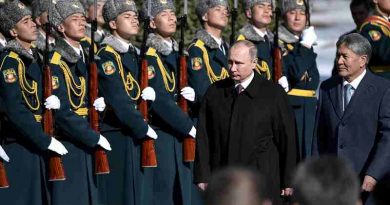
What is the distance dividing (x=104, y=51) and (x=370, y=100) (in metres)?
3.01

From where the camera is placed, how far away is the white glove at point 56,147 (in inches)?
476

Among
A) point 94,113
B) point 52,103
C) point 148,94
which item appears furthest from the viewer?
point 148,94

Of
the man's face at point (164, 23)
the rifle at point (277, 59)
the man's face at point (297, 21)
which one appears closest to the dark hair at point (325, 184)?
the man's face at point (164, 23)

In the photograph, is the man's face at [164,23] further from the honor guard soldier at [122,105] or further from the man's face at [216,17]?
the man's face at [216,17]

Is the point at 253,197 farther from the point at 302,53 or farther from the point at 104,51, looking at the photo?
the point at 302,53

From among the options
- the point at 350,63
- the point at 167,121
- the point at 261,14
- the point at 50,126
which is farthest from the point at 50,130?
the point at 261,14

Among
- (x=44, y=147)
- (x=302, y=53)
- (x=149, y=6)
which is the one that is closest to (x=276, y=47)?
(x=302, y=53)

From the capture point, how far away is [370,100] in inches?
420

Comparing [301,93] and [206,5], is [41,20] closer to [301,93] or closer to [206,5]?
[206,5]

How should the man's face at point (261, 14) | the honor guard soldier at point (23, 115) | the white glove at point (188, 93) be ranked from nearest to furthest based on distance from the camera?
the honor guard soldier at point (23, 115)
the white glove at point (188, 93)
the man's face at point (261, 14)

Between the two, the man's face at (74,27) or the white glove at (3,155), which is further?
the man's face at (74,27)

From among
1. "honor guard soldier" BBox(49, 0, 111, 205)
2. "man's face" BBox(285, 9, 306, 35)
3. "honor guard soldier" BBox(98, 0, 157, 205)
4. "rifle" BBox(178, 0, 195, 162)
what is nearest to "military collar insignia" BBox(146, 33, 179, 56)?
"rifle" BBox(178, 0, 195, 162)

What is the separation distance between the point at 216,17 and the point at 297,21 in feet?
3.86

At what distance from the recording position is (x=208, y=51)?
44.6ft
